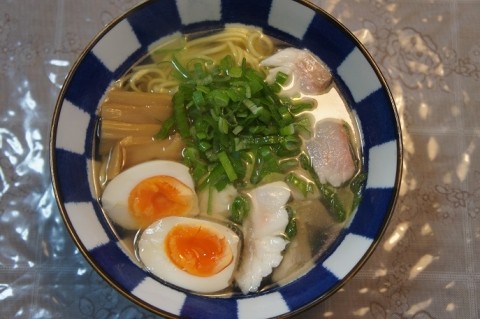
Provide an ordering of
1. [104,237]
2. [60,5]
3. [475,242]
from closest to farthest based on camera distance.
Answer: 1. [104,237]
2. [475,242]
3. [60,5]

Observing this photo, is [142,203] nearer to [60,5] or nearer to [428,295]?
[60,5]

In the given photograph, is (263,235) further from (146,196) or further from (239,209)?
(146,196)

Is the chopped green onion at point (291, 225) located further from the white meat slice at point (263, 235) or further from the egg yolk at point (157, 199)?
the egg yolk at point (157, 199)

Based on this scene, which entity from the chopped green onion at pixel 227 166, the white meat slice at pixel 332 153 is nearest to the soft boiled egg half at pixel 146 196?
the chopped green onion at pixel 227 166

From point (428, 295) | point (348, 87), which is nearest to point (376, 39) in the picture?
point (348, 87)

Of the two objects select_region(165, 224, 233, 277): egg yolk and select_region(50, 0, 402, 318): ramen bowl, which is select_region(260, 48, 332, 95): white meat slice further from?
select_region(165, 224, 233, 277): egg yolk

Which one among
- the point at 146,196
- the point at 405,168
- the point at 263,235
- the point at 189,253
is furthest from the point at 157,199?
the point at 405,168
